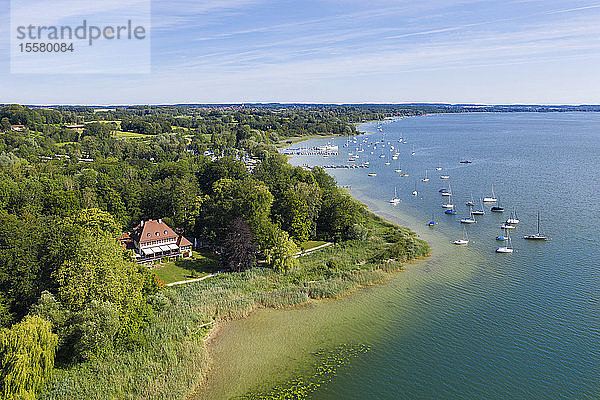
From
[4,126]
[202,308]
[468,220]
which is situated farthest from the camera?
[4,126]

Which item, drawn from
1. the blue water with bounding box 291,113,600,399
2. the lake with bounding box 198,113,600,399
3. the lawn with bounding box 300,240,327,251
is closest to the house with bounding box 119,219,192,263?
the lawn with bounding box 300,240,327,251

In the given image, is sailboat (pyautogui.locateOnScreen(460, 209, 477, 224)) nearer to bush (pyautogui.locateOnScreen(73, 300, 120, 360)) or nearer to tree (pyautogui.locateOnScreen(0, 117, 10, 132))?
bush (pyautogui.locateOnScreen(73, 300, 120, 360))

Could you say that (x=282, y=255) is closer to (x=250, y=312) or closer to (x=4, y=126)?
→ (x=250, y=312)

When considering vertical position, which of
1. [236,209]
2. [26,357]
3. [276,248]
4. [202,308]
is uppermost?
[236,209]

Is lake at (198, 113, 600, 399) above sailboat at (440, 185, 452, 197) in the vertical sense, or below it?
below

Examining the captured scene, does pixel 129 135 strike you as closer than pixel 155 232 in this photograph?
No

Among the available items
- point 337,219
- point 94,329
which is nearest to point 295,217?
point 337,219

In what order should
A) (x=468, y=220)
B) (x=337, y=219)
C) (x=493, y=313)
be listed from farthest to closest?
(x=468, y=220) < (x=337, y=219) < (x=493, y=313)

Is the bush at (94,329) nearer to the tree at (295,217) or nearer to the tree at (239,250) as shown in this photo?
the tree at (239,250)
